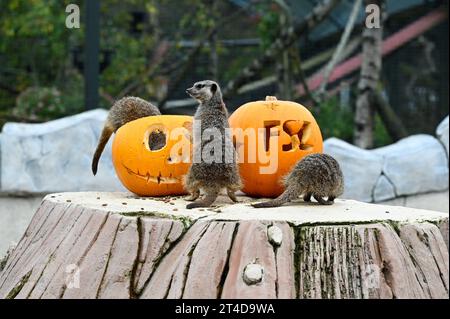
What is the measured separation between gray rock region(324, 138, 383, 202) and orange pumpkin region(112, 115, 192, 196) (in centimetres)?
216

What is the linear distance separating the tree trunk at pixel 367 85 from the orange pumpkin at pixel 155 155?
9.42 feet

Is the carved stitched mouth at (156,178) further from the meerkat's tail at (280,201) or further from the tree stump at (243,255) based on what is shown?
the meerkat's tail at (280,201)

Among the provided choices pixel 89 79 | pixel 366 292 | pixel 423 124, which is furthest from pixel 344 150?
pixel 366 292

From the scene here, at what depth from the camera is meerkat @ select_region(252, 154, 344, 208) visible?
279cm

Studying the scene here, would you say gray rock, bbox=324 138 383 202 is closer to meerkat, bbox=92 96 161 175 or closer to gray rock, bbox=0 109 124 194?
gray rock, bbox=0 109 124 194

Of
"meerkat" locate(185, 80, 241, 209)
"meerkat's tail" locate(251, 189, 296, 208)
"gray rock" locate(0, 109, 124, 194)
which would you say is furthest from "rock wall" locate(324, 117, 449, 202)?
"meerkat's tail" locate(251, 189, 296, 208)

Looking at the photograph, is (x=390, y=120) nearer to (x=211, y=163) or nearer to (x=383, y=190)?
(x=383, y=190)

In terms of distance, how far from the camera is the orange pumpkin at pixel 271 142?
121 inches

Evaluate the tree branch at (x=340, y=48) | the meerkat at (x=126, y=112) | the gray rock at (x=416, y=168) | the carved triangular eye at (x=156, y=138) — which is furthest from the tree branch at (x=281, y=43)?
the carved triangular eye at (x=156, y=138)

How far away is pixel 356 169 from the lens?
515 cm

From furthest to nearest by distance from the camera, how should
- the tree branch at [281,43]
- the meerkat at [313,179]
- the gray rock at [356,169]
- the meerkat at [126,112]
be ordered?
the tree branch at [281,43]
the gray rock at [356,169]
the meerkat at [126,112]
the meerkat at [313,179]

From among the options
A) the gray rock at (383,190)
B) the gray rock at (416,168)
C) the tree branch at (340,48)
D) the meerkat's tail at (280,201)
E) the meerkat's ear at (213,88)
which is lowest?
the gray rock at (383,190)

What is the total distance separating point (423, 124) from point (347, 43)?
0.94m

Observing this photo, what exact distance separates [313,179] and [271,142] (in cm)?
34
